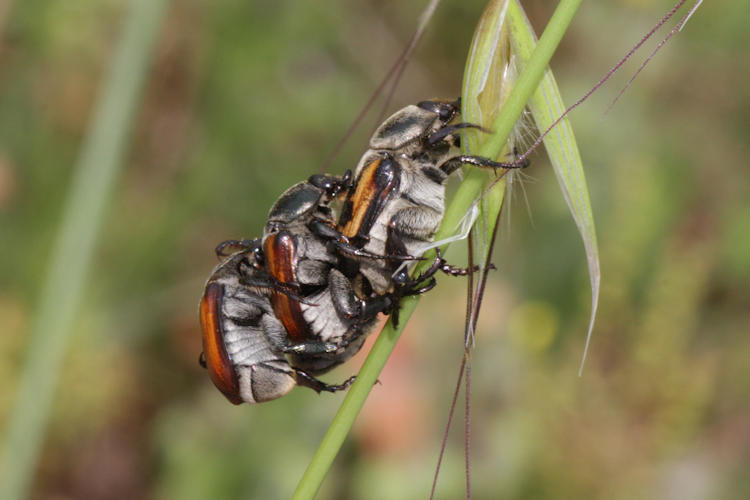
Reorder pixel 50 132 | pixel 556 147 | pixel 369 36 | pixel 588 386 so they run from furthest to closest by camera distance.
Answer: pixel 369 36
pixel 50 132
pixel 588 386
pixel 556 147

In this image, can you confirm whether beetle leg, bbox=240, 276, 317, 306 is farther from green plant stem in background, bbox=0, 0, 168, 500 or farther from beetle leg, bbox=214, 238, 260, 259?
green plant stem in background, bbox=0, 0, 168, 500

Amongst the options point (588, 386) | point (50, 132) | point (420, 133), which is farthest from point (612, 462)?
point (50, 132)

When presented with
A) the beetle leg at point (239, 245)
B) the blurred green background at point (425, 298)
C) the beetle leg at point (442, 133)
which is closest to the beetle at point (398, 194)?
the beetle leg at point (442, 133)

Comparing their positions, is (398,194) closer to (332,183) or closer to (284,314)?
(332,183)

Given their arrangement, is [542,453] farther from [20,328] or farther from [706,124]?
[20,328]

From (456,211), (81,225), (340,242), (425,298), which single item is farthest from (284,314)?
(425,298)

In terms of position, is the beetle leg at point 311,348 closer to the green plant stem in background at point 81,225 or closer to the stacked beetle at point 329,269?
the stacked beetle at point 329,269
